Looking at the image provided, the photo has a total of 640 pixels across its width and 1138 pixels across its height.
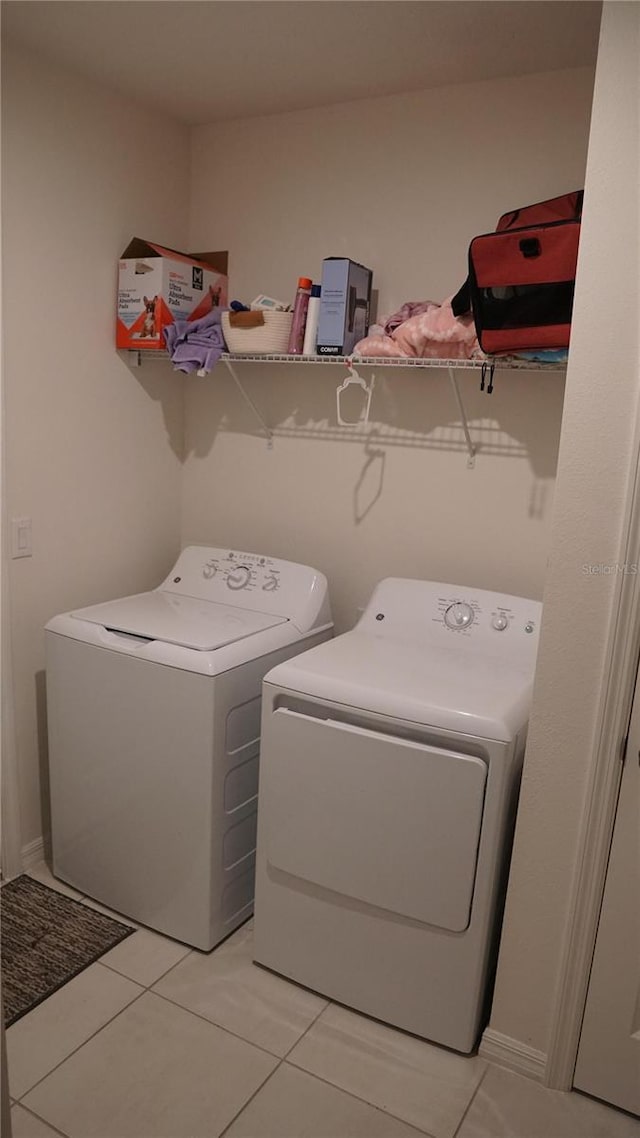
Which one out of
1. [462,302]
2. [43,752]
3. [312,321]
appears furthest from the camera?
[43,752]

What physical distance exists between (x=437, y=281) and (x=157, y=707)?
1474 millimetres

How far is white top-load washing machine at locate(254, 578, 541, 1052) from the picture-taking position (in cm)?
181

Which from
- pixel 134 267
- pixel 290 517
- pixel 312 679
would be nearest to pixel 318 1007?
pixel 312 679

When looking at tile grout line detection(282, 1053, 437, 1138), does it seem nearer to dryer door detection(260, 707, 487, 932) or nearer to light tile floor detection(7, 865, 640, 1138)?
light tile floor detection(7, 865, 640, 1138)

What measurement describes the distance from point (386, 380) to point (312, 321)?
31cm

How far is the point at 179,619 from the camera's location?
94.6 inches

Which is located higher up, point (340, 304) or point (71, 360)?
point (340, 304)

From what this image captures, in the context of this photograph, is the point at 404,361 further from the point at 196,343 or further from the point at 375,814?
the point at 375,814

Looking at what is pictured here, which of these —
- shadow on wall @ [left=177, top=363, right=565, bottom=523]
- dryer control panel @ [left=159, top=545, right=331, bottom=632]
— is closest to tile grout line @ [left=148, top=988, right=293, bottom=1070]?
dryer control panel @ [left=159, top=545, right=331, bottom=632]

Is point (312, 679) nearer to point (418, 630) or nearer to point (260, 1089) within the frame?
point (418, 630)

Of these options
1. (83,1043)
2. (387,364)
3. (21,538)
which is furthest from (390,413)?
(83,1043)

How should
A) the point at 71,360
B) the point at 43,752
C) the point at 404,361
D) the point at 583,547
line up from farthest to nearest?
1. the point at 43,752
2. the point at 71,360
3. the point at 404,361
4. the point at 583,547

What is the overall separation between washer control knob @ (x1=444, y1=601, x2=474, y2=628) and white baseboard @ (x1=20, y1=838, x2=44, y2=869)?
151 centimetres

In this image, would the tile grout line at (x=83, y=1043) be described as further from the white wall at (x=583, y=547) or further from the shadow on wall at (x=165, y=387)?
the shadow on wall at (x=165, y=387)
